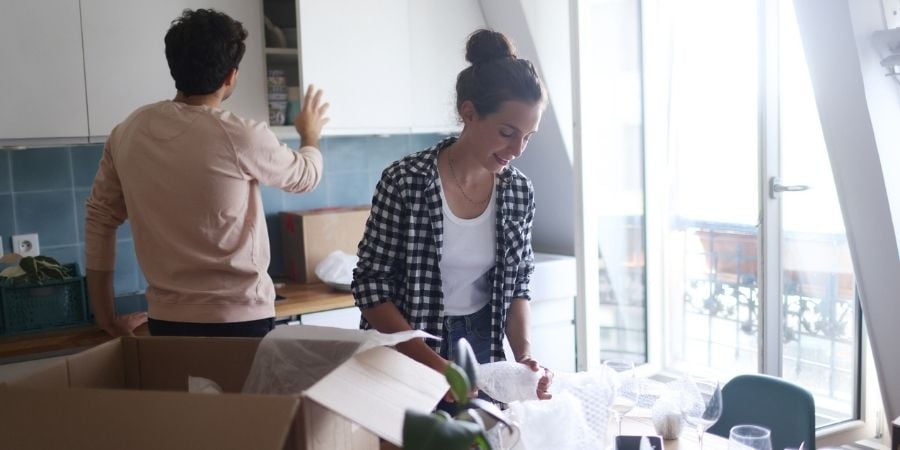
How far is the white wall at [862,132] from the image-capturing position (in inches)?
97.4

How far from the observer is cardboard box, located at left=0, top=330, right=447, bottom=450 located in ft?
2.72

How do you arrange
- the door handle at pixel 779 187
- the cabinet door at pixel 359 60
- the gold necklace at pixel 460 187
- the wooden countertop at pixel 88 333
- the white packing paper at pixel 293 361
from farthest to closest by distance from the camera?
the door handle at pixel 779 187 < the cabinet door at pixel 359 60 < the wooden countertop at pixel 88 333 < the gold necklace at pixel 460 187 < the white packing paper at pixel 293 361

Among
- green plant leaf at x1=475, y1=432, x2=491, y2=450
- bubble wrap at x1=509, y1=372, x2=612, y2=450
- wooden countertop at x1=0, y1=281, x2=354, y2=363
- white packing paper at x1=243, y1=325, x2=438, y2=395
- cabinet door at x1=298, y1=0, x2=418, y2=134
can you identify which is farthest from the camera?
cabinet door at x1=298, y1=0, x2=418, y2=134

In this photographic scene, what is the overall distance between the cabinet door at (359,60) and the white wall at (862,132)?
1424 mm

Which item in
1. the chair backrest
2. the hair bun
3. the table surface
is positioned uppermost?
the hair bun

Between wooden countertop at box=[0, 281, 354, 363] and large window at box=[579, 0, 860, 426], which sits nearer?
wooden countertop at box=[0, 281, 354, 363]

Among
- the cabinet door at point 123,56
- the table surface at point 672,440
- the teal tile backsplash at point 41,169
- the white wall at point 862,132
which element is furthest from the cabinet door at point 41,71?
the white wall at point 862,132

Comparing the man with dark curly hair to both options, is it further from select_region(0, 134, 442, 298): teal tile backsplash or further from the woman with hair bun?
select_region(0, 134, 442, 298): teal tile backsplash

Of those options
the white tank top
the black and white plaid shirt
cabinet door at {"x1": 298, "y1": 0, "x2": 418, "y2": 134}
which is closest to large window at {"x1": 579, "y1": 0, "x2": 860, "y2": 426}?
cabinet door at {"x1": 298, "y1": 0, "x2": 418, "y2": 134}

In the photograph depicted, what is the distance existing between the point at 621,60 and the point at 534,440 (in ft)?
8.09

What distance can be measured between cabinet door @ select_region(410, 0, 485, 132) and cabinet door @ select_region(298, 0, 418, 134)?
69 millimetres

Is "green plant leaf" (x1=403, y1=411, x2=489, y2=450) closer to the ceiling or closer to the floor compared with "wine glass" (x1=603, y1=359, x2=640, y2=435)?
closer to the ceiling

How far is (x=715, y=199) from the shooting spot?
14.3ft

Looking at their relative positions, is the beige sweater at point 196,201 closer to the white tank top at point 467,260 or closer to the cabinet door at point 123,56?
the white tank top at point 467,260
